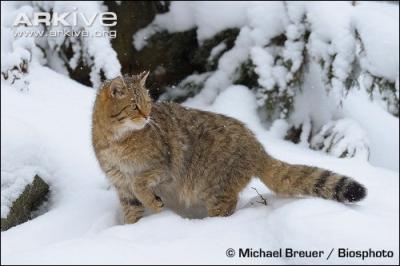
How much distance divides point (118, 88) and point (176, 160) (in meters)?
0.61

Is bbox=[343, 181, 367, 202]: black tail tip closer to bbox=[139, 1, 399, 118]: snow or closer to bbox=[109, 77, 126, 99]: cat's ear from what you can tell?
bbox=[109, 77, 126, 99]: cat's ear

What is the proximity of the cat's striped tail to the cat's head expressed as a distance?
0.87m

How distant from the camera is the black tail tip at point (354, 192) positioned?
3215 mm

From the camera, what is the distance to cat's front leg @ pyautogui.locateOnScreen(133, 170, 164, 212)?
3604 millimetres

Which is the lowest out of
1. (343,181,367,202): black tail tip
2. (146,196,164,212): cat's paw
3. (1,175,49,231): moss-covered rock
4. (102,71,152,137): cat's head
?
(1,175,49,231): moss-covered rock

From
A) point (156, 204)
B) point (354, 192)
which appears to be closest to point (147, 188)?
point (156, 204)

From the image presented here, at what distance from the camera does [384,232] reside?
8.77 ft

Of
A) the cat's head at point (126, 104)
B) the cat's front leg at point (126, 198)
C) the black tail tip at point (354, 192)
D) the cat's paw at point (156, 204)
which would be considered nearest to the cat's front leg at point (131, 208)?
the cat's front leg at point (126, 198)

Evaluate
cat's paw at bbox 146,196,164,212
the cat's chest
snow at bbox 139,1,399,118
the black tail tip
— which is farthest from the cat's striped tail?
snow at bbox 139,1,399,118

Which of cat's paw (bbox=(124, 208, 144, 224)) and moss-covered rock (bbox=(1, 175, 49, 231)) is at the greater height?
cat's paw (bbox=(124, 208, 144, 224))

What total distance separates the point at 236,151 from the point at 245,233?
0.96 metres

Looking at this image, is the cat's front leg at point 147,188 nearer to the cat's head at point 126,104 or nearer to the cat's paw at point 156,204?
the cat's paw at point 156,204

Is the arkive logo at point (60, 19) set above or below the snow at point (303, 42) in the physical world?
above

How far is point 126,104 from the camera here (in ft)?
11.5
